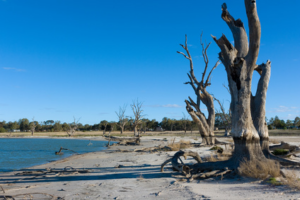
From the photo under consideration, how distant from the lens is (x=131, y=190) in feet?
22.1

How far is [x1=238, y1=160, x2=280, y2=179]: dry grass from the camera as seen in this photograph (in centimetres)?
684

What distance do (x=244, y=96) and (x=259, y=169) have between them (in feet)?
7.42

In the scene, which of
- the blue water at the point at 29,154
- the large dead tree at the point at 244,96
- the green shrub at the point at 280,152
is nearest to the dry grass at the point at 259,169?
the large dead tree at the point at 244,96

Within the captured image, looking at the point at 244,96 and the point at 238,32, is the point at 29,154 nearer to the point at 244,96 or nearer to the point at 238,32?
the point at 244,96

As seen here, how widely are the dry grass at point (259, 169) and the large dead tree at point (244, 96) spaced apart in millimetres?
177

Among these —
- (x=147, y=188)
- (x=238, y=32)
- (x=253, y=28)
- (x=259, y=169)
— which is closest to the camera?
(x=147, y=188)

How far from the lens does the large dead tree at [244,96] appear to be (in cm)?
754

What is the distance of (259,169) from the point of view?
7.03m

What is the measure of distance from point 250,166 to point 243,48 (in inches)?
156

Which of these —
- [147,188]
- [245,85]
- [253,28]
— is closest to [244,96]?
[245,85]

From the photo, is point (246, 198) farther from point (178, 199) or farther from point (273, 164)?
point (273, 164)

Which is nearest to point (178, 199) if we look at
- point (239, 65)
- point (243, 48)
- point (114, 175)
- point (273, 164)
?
point (273, 164)

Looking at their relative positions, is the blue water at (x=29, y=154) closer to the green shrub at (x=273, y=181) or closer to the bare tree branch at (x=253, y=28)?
the green shrub at (x=273, y=181)

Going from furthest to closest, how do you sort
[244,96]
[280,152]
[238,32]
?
[280,152], [238,32], [244,96]
